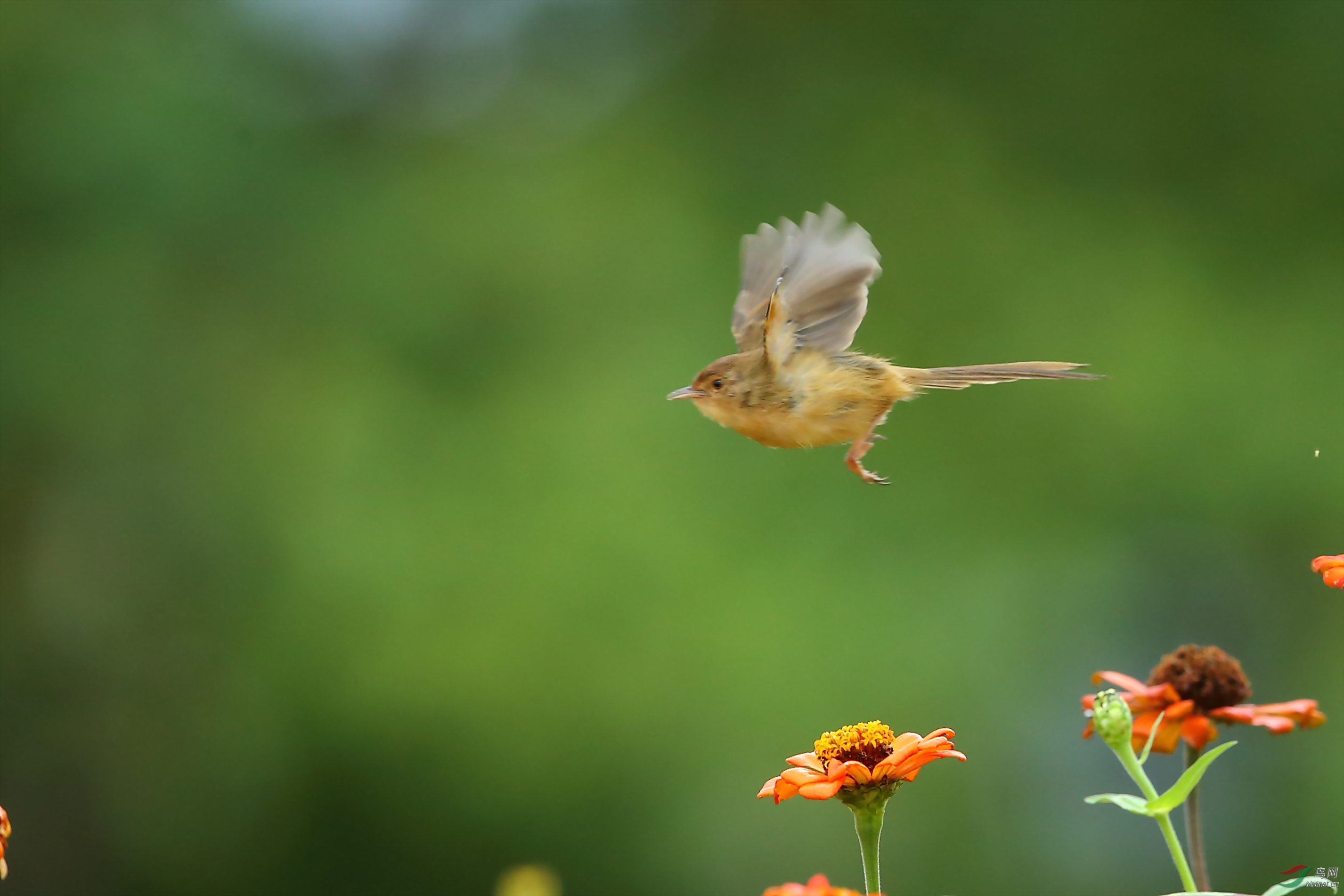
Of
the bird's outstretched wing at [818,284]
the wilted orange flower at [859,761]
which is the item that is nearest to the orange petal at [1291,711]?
the wilted orange flower at [859,761]

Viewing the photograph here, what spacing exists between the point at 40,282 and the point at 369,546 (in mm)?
1830

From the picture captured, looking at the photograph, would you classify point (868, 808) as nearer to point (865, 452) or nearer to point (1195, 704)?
point (1195, 704)

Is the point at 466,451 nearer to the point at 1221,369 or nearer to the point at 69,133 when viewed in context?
the point at 69,133

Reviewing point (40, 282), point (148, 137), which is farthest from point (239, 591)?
point (148, 137)

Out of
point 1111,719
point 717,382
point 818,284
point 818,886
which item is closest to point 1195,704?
point 1111,719

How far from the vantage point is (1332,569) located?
1070 millimetres

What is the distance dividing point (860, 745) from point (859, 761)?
0.16 ft

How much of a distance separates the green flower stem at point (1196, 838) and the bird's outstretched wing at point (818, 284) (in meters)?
0.81

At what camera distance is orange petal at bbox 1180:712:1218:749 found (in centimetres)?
111

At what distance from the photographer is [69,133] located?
5.08m

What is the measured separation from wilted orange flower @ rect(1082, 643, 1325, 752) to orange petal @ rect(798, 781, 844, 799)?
0.78 feet

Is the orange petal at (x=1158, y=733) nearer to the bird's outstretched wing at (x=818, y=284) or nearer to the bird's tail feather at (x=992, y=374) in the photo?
the bird's tail feather at (x=992, y=374)

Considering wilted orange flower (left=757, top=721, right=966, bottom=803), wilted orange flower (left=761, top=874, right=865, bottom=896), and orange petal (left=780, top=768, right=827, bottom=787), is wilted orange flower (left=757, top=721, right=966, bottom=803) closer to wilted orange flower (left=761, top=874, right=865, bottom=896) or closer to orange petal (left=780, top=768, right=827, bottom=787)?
orange petal (left=780, top=768, right=827, bottom=787)

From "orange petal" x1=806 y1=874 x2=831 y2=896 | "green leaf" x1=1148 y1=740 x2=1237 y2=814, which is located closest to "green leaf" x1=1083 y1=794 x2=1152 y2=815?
"green leaf" x1=1148 y1=740 x2=1237 y2=814
